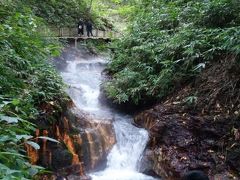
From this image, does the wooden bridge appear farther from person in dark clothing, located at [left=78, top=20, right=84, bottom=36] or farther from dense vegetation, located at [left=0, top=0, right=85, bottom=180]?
dense vegetation, located at [left=0, top=0, right=85, bottom=180]

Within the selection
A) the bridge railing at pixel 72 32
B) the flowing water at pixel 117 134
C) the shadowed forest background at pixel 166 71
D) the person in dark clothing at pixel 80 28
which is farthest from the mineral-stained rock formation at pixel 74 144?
the person in dark clothing at pixel 80 28

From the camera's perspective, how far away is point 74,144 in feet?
26.7

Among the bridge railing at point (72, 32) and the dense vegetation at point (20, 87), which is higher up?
the bridge railing at point (72, 32)

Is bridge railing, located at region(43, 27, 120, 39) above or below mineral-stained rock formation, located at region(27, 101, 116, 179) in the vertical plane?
above

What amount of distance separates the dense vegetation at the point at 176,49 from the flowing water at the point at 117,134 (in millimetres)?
730

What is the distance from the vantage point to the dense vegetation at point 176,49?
9.39 metres

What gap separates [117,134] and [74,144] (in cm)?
161

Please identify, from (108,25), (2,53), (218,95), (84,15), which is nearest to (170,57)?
(218,95)

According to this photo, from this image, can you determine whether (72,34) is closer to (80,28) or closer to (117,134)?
(80,28)

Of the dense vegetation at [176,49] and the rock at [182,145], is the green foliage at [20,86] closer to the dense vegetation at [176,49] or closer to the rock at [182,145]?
the rock at [182,145]

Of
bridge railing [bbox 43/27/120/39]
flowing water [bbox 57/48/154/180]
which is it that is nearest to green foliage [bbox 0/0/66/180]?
flowing water [bbox 57/48/154/180]

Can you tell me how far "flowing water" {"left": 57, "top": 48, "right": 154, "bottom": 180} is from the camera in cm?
830

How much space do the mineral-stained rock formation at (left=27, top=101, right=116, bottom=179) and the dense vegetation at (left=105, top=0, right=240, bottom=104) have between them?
194cm

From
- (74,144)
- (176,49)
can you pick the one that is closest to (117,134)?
(74,144)
